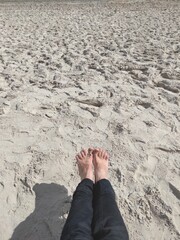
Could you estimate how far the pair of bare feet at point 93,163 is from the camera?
9.02 feet

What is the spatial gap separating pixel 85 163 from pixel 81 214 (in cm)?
76

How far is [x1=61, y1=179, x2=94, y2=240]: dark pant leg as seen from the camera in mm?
2051

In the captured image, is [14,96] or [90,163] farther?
[14,96]

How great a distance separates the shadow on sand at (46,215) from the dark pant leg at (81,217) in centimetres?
30

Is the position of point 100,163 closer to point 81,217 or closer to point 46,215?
point 46,215

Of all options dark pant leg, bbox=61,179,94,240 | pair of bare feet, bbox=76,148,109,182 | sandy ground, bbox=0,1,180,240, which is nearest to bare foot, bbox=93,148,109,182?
pair of bare feet, bbox=76,148,109,182

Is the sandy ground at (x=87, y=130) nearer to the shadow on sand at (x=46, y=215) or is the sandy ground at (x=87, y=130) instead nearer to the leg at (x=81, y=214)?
the shadow on sand at (x=46, y=215)

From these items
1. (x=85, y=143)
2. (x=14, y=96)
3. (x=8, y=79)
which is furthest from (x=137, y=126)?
(x=8, y=79)

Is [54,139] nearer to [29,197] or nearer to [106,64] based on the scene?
[29,197]

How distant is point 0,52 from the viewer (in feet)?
21.1

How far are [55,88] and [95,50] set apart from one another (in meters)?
2.25

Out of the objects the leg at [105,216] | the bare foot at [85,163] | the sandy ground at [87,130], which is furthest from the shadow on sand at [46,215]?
the leg at [105,216]

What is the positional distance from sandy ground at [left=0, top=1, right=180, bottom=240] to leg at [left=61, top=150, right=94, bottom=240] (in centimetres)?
29

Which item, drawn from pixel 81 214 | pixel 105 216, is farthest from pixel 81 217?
pixel 105 216
